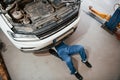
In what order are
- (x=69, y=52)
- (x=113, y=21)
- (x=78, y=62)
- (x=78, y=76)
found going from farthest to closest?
(x=113, y=21)
(x=78, y=62)
(x=69, y=52)
(x=78, y=76)

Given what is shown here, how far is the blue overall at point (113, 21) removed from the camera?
3.84 metres

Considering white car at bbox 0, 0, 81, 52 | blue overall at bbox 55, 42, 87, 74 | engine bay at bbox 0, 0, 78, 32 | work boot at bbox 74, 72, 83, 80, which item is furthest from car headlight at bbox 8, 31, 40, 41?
work boot at bbox 74, 72, 83, 80

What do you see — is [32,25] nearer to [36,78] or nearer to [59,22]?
[59,22]

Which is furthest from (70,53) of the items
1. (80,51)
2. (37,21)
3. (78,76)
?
(37,21)

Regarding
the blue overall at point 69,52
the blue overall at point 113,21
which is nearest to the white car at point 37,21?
the blue overall at point 69,52

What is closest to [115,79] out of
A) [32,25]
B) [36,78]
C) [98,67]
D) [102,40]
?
[98,67]

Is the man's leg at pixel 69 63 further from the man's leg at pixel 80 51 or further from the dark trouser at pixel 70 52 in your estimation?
the man's leg at pixel 80 51

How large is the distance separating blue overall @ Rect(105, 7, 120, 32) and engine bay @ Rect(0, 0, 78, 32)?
3.80 ft

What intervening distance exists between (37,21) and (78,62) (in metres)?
1.24

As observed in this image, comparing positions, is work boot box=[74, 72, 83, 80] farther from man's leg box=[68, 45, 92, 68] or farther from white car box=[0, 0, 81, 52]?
white car box=[0, 0, 81, 52]

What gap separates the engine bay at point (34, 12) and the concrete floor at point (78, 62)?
86 centimetres

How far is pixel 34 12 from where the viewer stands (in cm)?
317

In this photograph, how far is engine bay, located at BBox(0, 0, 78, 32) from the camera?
2892 mm

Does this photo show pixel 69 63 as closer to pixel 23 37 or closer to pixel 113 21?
pixel 23 37
